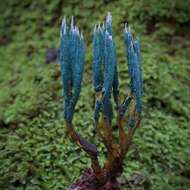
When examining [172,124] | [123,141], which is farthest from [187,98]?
[123,141]

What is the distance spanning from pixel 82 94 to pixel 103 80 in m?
1.33

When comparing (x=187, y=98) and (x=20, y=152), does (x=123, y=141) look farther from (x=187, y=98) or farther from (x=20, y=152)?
(x=187, y=98)

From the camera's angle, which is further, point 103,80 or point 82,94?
point 82,94

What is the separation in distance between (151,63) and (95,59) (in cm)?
168

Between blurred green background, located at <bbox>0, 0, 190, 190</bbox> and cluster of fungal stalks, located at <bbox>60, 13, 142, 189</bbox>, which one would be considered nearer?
cluster of fungal stalks, located at <bbox>60, 13, 142, 189</bbox>

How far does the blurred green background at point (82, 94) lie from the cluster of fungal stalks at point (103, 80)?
1.63ft

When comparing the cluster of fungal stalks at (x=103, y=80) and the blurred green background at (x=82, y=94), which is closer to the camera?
the cluster of fungal stalks at (x=103, y=80)

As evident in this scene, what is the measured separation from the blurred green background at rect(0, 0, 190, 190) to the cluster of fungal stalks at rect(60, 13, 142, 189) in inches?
19.5

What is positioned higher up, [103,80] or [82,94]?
[103,80]

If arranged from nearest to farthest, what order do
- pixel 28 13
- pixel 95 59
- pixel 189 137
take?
pixel 95 59
pixel 189 137
pixel 28 13

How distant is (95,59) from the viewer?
246cm

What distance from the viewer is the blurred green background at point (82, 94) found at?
3.16 m

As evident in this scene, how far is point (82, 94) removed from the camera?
383 cm

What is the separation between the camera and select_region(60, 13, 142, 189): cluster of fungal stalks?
2.40m
